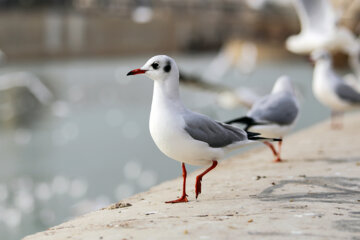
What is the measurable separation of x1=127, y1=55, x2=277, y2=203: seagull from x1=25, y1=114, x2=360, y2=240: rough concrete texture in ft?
0.88

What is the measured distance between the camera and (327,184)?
13.0 feet

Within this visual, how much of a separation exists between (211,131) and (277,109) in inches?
59.2

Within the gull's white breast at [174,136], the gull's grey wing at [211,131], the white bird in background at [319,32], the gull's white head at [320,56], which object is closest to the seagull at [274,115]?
the gull's grey wing at [211,131]

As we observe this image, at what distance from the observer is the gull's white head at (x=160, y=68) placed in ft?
11.4

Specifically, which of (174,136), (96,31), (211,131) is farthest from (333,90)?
(96,31)

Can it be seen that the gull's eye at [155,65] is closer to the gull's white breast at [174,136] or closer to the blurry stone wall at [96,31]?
the gull's white breast at [174,136]

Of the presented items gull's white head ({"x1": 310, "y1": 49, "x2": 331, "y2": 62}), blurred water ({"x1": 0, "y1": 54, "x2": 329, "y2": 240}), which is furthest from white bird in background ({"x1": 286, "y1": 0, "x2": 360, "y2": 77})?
blurred water ({"x1": 0, "y1": 54, "x2": 329, "y2": 240})

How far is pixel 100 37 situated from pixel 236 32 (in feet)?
19.9

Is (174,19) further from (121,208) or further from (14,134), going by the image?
(121,208)

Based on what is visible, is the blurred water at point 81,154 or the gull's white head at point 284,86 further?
the blurred water at point 81,154

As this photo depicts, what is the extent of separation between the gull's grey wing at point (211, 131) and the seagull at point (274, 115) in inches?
31.1

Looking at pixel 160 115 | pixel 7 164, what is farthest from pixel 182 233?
pixel 7 164

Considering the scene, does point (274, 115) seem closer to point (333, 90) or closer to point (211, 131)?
point (211, 131)

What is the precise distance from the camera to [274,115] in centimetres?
488
